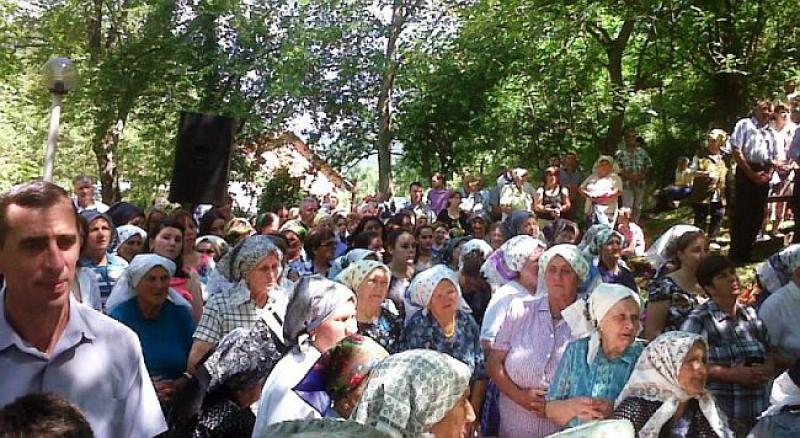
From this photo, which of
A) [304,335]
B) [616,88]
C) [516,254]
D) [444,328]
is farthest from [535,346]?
[616,88]

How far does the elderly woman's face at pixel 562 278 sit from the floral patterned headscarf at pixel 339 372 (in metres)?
1.78

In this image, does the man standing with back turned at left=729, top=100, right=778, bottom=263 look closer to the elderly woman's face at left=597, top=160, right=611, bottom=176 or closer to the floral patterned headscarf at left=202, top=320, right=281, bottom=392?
the elderly woman's face at left=597, top=160, right=611, bottom=176

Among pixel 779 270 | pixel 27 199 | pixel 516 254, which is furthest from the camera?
pixel 779 270

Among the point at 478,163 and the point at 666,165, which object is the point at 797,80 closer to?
the point at 666,165

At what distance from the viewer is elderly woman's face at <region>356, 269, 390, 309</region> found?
4.92m

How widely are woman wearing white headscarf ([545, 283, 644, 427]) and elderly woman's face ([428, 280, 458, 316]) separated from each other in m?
1.07

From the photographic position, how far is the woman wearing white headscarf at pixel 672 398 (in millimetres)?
3416

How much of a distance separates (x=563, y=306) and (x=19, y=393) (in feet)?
10.2

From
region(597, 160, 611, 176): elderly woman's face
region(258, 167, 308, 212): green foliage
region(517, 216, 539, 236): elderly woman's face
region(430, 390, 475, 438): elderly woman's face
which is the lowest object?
region(258, 167, 308, 212): green foliage

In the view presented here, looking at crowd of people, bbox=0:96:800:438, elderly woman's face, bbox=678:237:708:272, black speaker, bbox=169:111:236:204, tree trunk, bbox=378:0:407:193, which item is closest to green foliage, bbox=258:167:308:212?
tree trunk, bbox=378:0:407:193

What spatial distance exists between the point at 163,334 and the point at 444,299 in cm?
160

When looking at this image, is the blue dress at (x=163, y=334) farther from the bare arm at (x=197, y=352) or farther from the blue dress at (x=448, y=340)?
the blue dress at (x=448, y=340)

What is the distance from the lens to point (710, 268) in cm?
462

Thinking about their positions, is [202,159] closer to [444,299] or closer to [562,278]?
[444,299]
